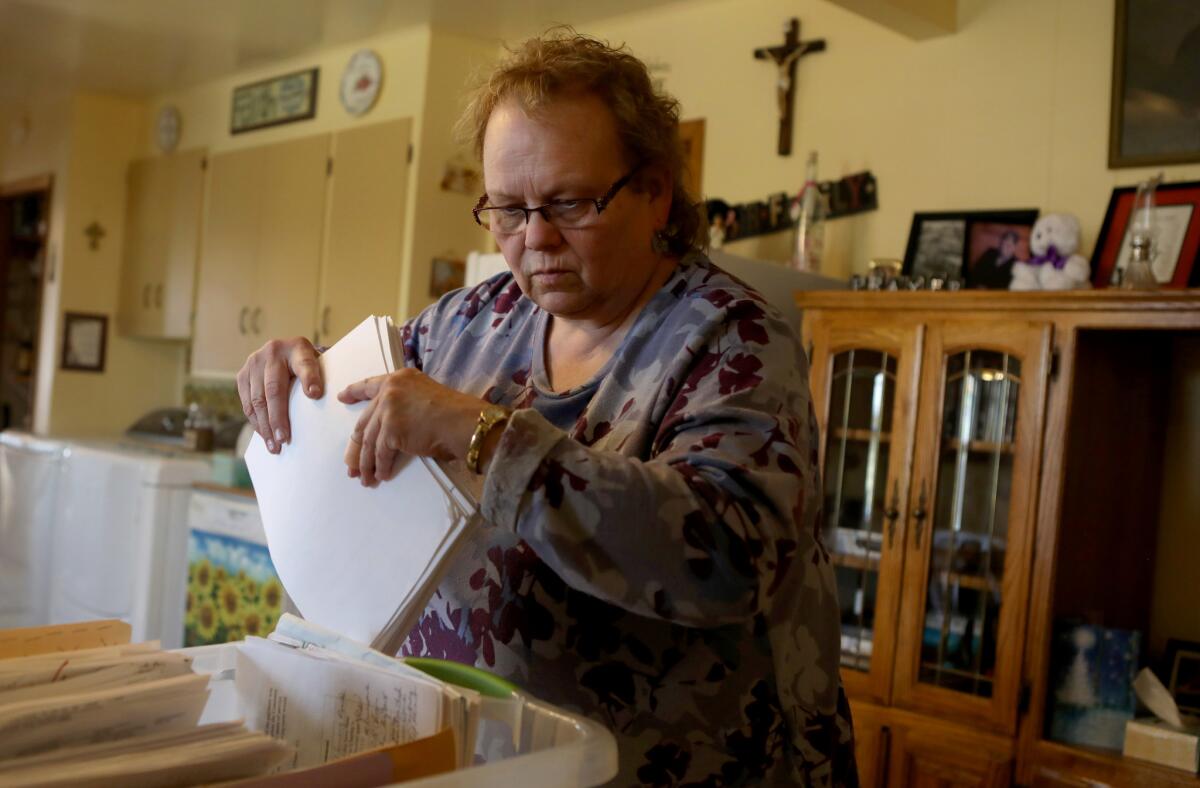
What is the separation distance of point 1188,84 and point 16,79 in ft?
15.8

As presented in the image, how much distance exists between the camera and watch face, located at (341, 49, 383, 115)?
408cm

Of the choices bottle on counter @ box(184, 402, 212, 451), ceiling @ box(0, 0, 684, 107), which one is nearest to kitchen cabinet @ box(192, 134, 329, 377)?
bottle on counter @ box(184, 402, 212, 451)

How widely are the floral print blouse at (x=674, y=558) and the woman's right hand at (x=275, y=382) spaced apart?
202 mm

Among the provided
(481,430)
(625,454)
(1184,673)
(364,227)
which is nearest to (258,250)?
(364,227)

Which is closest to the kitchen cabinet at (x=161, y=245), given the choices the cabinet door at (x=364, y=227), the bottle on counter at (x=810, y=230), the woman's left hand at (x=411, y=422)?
the cabinet door at (x=364, y=227)

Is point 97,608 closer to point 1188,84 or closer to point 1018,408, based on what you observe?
point 1018,408

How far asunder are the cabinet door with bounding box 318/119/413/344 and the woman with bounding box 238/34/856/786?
114 inches

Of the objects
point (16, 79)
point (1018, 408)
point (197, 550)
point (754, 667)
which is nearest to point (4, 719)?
point (754, 667)

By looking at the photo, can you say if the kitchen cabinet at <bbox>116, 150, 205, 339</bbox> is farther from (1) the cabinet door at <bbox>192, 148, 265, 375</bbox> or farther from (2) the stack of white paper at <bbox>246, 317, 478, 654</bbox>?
(2) the stack of white paper at <bbox>246, 317, 478, 654</bbox>

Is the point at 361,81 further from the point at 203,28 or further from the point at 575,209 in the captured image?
the point at 575,209

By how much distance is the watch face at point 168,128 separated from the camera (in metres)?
5.18

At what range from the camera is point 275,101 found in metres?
4.58

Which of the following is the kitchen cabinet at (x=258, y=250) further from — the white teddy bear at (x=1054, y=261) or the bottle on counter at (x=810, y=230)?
the white teddy bear at (x=1054, y=261)

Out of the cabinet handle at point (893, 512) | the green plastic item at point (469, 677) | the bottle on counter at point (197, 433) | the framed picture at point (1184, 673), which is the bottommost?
the framed picture at point (1184, 673)
